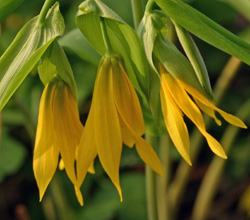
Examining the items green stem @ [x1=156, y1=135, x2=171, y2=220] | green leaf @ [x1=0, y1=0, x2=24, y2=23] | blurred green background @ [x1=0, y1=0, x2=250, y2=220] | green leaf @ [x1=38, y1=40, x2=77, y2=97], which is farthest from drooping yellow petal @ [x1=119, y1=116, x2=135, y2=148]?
blurred green background @ [x1=0, y1=0, x2=250, y2=220]

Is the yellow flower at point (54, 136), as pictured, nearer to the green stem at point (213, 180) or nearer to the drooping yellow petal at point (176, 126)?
the drooping yellow petal at point (176, 126)

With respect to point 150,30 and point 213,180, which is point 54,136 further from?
point 213,180

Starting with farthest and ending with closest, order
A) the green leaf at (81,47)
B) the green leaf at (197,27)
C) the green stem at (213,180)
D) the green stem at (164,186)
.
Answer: the green stem at (213,180), the green stem at (164,186), the green leaf at (81,47), the green leaf at (197,27)

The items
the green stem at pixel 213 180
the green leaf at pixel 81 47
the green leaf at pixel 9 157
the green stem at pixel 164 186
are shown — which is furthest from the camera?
the green leaf at pixel 9 157

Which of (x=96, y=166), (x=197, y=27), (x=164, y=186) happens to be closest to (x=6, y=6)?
(x=197, y=27)

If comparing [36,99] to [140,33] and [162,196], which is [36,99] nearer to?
[162,196]

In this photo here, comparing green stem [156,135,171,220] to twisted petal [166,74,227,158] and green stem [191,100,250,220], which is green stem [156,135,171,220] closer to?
green stem [191,100,250,220]

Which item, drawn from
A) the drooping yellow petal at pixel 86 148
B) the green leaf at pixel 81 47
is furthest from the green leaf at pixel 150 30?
the green leaf at pixel 81 47
